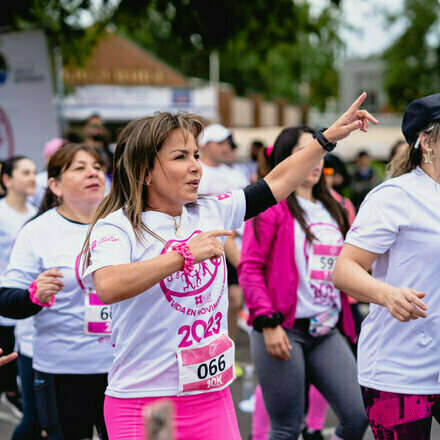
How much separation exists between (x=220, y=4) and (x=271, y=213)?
4340 mm

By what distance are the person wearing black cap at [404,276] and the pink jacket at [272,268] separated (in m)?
0.91

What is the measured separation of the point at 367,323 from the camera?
2.89 metres

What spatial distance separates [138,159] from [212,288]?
540 millimetres

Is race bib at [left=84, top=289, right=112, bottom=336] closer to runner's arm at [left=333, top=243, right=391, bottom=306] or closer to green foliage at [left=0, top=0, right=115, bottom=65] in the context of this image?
runner's arm at [left=333, top=243, right=391, bottom=306]

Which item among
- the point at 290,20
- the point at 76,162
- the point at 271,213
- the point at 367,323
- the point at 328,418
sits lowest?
the point at 328,418

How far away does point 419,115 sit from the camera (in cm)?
280

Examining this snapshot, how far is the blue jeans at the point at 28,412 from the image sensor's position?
13.5ft

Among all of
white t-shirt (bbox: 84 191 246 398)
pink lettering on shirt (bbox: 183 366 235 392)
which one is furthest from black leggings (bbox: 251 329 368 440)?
white t-shirt (bbox: 84 191 246 398)

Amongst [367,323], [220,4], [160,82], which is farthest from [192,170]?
[160,82]

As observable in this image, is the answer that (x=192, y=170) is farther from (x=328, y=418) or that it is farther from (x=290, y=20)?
(x=290, y=20)

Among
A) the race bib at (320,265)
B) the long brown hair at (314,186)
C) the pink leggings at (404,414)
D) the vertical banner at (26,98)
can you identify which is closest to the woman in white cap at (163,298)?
the pink leggings at (404,414)

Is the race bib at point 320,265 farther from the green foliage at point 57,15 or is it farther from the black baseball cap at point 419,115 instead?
the green foliage at point 57,15

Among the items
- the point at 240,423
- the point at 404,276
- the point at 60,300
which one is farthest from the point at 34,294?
the point at 240,423

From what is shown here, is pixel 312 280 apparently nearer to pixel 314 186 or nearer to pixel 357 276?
pixel 314 186
